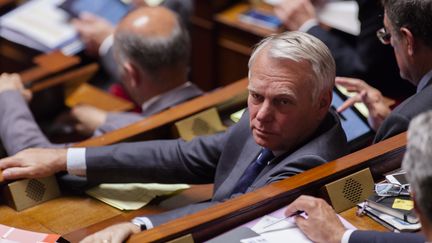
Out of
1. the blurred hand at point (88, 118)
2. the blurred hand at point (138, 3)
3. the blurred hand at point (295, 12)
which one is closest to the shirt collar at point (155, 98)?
the blurred hand at point (88, 118)

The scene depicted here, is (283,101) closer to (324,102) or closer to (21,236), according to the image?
(324,102)

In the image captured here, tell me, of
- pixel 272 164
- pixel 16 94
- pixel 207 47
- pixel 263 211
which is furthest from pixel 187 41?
pixel 207 47

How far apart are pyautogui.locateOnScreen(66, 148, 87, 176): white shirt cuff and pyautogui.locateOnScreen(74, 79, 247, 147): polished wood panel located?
87mm

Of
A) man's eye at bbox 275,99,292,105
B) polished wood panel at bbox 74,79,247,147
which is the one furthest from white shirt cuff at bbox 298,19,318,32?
man's eye at bbox 275,99,292,105

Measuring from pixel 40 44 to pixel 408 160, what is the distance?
2.18m

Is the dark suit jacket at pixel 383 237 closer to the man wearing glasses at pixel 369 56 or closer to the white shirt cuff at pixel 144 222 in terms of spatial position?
the white shirt cuff at pixel 144 222

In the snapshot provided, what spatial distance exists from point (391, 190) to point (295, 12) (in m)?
1.15

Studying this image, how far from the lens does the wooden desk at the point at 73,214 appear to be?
2258 millimetres

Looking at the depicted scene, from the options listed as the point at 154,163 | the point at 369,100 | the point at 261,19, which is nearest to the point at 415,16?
the point at 369,100

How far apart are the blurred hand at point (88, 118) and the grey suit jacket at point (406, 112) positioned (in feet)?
3.68

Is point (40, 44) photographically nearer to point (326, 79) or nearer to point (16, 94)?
point (16, 94)

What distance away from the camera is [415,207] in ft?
5.19

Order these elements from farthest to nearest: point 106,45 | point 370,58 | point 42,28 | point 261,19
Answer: point 261,19 → point 42,28 → point 106,45 → point 370,58

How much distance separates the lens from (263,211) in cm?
203
